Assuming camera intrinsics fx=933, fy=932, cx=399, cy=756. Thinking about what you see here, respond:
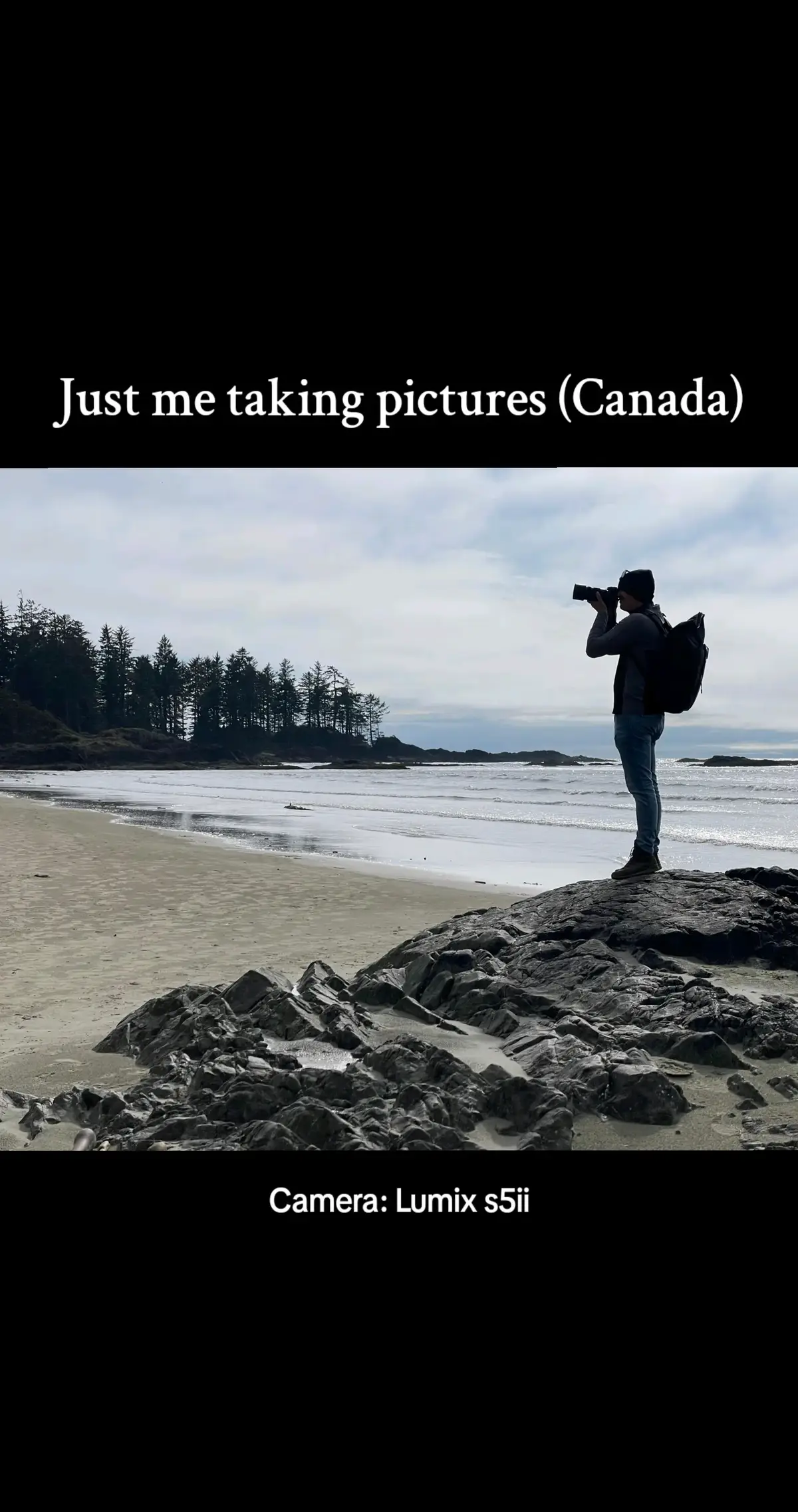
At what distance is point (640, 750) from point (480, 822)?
1816 cm

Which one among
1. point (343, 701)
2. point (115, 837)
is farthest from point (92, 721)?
point (115, 837)

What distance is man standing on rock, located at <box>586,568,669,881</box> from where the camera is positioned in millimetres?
6066

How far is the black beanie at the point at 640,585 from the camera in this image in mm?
6172

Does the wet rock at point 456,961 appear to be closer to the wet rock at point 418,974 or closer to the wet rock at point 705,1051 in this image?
the wet rock at point 418,974

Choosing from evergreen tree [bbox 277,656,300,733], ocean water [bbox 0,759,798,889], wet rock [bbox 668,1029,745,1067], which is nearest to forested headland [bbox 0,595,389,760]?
evergreen tree [bbox 277,656,300,733]

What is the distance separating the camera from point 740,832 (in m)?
20.5

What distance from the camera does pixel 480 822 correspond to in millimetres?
24281

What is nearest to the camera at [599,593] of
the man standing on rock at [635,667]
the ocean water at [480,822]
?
the man standing on rock at [635,667]

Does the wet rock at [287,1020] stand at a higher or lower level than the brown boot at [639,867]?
lower

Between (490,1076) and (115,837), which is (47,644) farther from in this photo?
(490,1076)

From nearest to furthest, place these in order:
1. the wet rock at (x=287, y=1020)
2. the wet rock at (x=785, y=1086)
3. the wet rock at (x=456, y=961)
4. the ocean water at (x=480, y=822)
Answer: the wet rock at (x=785, y=1086), the wet rock at (x=287, y=1020), the wet rock at (x=456, y=961), the ocean water at (x=480, y=822)

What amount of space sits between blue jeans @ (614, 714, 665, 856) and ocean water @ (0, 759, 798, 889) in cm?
670

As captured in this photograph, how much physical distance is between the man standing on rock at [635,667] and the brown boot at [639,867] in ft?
1.53

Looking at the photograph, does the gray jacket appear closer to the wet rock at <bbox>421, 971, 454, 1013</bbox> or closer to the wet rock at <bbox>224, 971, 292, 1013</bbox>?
the wet rock at <bbox>421, 971, 454, 1013</bbox>
